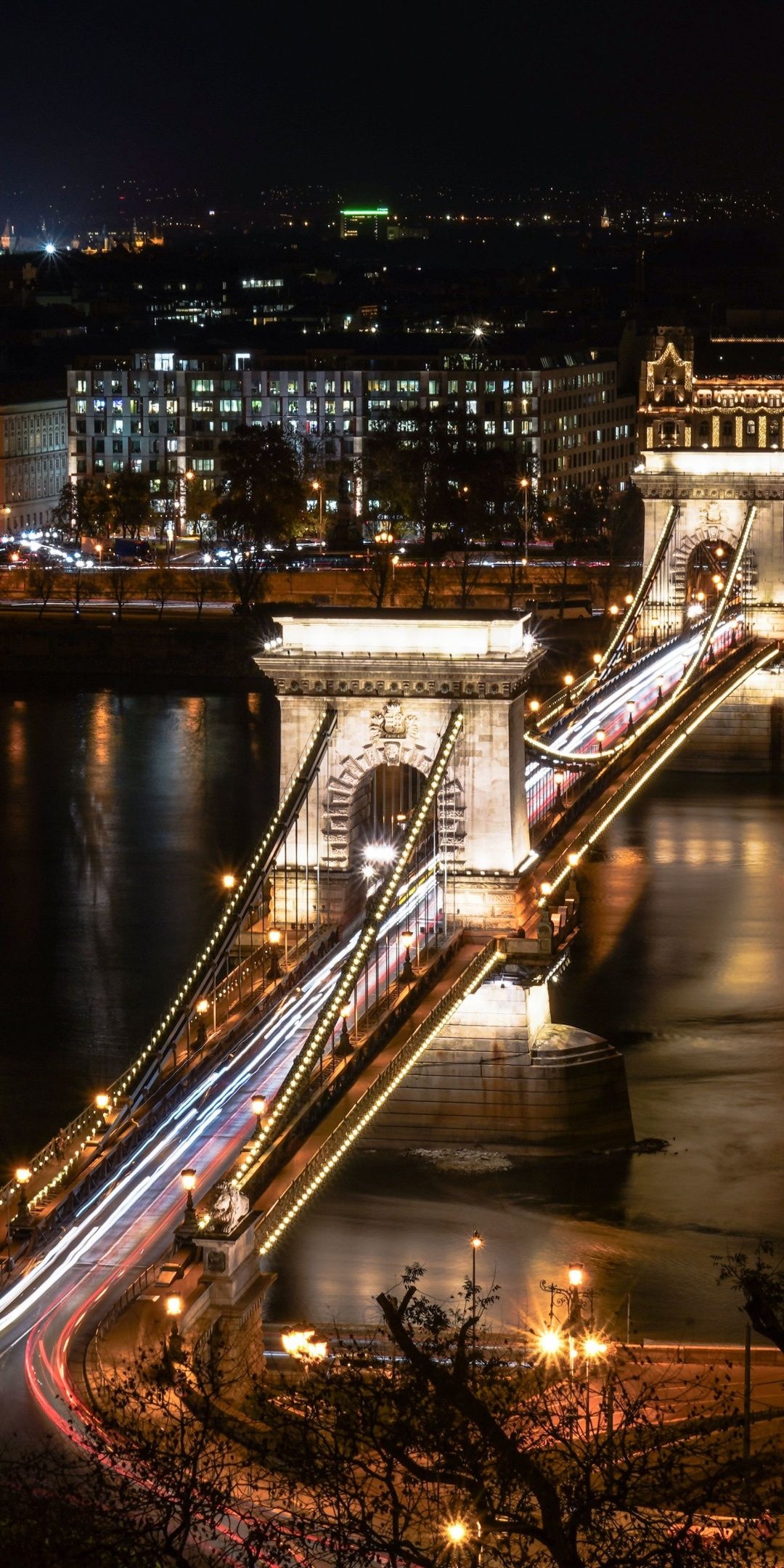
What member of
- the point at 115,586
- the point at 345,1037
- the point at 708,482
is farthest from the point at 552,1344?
the point at 115,586

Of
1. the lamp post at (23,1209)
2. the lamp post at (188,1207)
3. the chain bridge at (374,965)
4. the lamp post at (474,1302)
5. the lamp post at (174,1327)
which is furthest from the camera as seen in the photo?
the chain bridge at (374,965)

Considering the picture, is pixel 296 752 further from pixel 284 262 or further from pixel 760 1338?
pixel 284 262

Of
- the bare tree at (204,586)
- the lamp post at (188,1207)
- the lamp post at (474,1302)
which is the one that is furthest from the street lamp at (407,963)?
the bare tree at (204,586)

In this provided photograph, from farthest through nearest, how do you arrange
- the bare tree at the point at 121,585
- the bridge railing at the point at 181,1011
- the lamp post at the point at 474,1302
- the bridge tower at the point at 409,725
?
the bare tree at the point at 121,585 → the bridge tower at the point at 409,725 → the bridge railing at the point at 181,1011 → the lamp post at the point at 474,1302

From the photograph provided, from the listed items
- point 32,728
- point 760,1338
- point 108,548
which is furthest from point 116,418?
point 760,1338

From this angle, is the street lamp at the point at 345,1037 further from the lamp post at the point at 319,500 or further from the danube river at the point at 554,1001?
the lamp post at the point at 319,500

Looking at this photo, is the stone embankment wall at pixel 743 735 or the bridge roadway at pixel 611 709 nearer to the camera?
the bridge roadway at pixel 611 709
